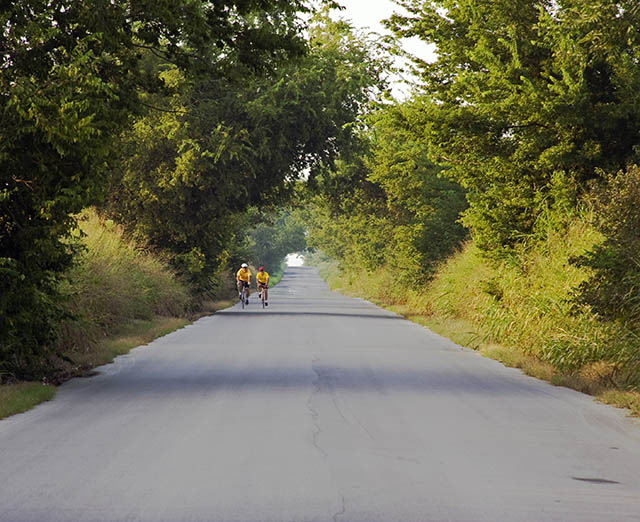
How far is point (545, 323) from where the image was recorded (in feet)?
58.1

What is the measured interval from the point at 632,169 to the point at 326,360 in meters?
6.46

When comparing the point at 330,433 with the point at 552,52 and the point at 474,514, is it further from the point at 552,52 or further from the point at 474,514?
the point at 552,52

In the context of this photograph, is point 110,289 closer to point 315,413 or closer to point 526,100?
point 526,100

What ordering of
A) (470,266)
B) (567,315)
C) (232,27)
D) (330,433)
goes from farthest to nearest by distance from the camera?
(470,266), (567,315), (232,27), (330,433)

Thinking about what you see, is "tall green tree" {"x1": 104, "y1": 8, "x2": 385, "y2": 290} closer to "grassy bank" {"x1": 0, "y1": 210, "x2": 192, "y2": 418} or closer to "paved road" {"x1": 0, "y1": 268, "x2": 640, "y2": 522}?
"grassy bank" {"x1": 0, "y1": 210, "x2": 192, "y2": 418}

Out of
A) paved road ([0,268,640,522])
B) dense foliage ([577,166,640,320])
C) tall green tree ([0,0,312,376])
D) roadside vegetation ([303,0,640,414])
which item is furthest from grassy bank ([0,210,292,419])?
dense foliage ([577,166,640,320])

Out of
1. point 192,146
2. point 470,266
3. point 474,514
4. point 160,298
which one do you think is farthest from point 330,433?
point 192,146

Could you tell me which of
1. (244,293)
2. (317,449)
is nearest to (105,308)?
(317,449)

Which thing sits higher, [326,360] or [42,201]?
[42,201]

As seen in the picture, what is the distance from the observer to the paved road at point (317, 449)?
6.91 meters

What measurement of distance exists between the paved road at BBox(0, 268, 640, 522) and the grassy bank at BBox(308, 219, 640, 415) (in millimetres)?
696

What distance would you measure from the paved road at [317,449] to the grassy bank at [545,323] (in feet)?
2.28

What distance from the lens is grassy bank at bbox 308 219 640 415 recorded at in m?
14.3

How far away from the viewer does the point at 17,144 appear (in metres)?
12.3
